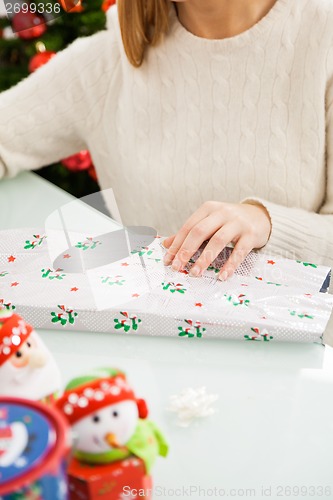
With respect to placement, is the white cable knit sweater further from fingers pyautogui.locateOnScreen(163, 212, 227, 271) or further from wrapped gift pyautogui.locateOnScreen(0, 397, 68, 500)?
wrapped gift pyautogui.locateOnScreen(0, 397, 68, 500)

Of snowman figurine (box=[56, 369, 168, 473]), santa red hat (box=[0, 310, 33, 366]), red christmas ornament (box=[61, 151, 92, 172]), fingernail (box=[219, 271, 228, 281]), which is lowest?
red christmas ornament (box=[61, 151, 92, 172])

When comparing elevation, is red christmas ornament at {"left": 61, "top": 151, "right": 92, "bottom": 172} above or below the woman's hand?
below

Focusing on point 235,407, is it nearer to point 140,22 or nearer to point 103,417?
point 103,417

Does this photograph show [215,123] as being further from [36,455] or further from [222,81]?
[36,455]

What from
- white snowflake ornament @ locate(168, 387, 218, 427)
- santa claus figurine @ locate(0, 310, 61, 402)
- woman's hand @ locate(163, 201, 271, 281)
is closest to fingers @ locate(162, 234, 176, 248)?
woman's hand @ locate(163, 201, 271, 281)

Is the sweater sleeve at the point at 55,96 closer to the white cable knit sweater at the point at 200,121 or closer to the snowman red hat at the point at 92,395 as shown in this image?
the white cable knit sweater at the point at 200,121

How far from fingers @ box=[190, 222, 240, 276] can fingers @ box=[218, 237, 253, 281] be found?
14 millimetres

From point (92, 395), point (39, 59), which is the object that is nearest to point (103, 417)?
point (92, 395)

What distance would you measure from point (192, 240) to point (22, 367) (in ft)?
1.29

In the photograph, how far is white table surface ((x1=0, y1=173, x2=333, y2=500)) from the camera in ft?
1.64

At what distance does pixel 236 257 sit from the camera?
78cm

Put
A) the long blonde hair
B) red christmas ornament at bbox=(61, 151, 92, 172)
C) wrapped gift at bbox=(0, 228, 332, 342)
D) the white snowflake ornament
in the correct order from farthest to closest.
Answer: red christmas ornament at bbox=(61, 151, 92, 172) → the long blonde hair → wrapped gift at bbox=(0, 228, 332, 342) → the white snowflake ornament

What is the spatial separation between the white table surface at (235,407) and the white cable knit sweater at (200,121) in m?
0.29

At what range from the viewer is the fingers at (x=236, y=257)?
29.2 inches
